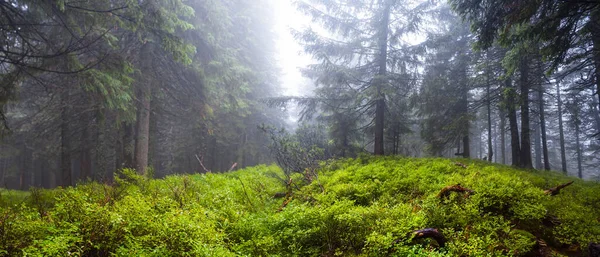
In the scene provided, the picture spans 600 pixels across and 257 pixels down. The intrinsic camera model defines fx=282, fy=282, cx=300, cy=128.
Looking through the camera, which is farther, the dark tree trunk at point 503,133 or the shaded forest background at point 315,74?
the dark tree trunk at point 503,133

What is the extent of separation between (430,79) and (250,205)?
36.2 feet

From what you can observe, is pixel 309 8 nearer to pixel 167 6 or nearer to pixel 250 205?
pixel 167 6

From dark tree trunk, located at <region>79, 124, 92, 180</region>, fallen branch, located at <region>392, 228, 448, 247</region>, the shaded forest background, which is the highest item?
the shaded forest background

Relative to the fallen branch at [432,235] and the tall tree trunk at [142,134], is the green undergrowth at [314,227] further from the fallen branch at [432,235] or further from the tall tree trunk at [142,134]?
the tall tree trunk at [142,134]

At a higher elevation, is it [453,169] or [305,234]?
[453,169]

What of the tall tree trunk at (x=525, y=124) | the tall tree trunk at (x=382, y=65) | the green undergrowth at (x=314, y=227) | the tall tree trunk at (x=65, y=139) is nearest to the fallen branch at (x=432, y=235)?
the green undergrowth at (x=314, y=227)

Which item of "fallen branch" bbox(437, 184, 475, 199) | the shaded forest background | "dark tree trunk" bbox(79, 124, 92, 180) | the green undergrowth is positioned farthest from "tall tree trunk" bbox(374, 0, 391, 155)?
"dark tree trunk" bbox(79, 124, 92, 180)

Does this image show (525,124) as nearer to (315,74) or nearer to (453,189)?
(453,189)

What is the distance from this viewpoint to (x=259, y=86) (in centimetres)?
2422

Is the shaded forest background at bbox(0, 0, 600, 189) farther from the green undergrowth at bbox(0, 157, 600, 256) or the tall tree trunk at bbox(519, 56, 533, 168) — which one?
the green undergrowth at bbox(0, 157, 600, 256)

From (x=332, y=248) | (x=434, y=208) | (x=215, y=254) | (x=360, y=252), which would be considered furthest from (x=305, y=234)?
(x=434, y=208)

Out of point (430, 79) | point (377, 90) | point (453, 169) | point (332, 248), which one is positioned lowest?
point (332, 248)

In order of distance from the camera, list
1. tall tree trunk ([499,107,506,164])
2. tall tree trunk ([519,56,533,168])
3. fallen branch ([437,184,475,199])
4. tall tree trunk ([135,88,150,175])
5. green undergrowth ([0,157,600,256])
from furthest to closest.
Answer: tall tree trunk ([499,107,506,164]) → tall tree trunk ([519,56,533,168]) → tall tree trunk ([135,88,150,175]) → fallen branch ([437,184,475,199]) → green undergrowth ([0,157,600,256])

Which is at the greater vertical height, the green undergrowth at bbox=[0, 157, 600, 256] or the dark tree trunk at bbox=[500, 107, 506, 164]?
the dark tree trunk at bbox=[500, 107, 506, 164]
